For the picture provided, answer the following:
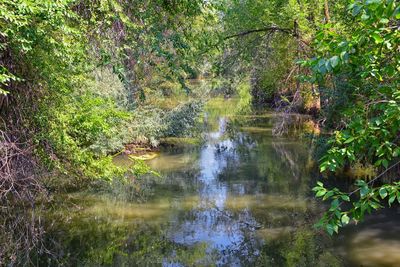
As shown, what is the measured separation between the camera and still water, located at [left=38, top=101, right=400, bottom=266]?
911cm

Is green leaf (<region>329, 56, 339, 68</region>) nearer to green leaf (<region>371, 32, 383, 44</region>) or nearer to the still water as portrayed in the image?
green leaf (<region>371, 32, 383, 44</region>)

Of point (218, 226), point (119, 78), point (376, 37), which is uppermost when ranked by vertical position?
point (376, 37)

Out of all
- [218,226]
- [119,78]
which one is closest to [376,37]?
[119,78]

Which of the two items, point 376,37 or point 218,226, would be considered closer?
point 376,37

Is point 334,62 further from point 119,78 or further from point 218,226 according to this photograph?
point 218,226

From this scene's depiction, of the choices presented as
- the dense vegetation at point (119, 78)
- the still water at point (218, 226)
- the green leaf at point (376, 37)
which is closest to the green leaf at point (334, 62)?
the dense vegetation at point (119, 78)

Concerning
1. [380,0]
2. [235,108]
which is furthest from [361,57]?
[235,108]

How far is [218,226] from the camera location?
11016 mm

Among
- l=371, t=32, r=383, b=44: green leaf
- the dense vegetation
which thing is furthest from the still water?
l=371, t=32, r=383, b=44: green leaf

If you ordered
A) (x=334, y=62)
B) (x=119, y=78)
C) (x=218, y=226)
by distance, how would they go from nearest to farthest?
(x=334, y=62), (x=119, y=78), (x=218, y=226)

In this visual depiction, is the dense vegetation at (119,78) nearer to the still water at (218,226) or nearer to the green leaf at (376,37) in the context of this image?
the green leaf at (376,37)

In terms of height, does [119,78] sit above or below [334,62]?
below

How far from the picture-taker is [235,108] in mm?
34469

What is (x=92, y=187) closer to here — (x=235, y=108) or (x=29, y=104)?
(x=29, y=104)
